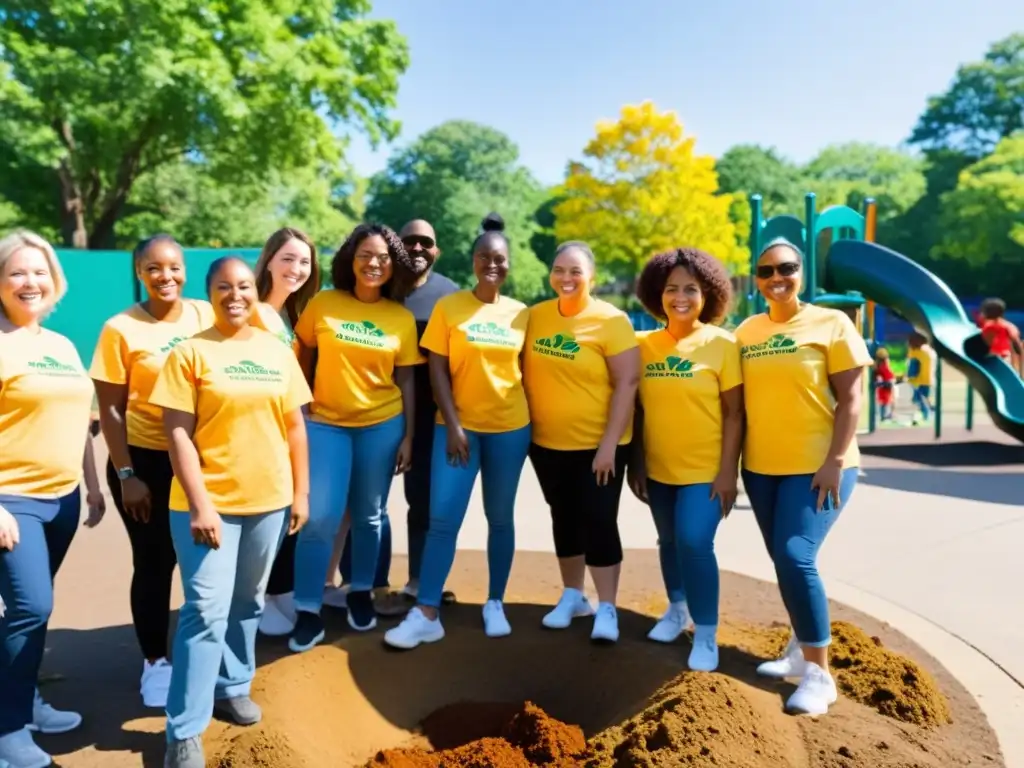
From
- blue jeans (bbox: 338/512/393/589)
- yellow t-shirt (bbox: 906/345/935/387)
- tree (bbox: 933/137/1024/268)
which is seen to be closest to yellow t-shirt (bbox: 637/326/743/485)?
blue jeans (bbox: 338/512/393/589)

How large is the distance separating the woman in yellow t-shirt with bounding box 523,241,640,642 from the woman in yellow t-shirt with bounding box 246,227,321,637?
43.8 inches

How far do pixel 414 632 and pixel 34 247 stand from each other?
2297 millimetres

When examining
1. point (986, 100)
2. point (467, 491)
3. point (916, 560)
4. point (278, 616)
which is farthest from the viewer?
point (986, 100)

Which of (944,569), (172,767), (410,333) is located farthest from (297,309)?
(944,569)

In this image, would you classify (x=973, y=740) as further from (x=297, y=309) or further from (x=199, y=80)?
(x=199, y=80)

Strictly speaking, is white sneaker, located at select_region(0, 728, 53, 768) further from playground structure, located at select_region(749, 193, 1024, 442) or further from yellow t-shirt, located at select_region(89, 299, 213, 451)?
playground structure, located at select_region(749, 193, 1024, 442)

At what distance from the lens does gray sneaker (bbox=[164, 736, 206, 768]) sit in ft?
9.57

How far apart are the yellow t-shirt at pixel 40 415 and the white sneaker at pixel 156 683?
3.05ft

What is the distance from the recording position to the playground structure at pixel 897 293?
951 cm

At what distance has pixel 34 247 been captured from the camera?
3.13 meters

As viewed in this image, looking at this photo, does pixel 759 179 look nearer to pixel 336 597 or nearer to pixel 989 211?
pixel 989 211

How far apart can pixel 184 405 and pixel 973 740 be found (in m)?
3.18

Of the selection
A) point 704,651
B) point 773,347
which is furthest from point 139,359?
point 704,651

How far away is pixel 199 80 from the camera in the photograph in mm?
16828
